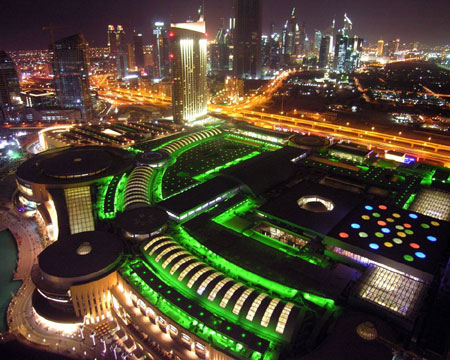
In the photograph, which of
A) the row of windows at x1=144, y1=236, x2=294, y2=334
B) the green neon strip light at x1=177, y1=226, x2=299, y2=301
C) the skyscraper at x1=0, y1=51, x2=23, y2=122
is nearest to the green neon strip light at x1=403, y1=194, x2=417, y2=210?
the green neon strip light at x1=177, y1=226, x2=299, y2=301

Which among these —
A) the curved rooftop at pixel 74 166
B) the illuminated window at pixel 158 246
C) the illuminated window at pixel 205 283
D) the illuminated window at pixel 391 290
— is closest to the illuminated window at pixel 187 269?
the illuminated window at pixel 205 283

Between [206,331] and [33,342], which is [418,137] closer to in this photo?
[206,331]

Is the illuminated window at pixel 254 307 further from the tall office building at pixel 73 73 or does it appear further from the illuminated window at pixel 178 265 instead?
the tall office building at pixel 73 73

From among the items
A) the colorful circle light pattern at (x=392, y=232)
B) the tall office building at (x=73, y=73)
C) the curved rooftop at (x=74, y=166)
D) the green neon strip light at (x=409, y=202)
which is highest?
the tall office building at (x=73, y=73)

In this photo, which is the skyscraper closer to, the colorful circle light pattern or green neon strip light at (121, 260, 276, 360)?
green neon strip light at (121, 260, 276, 360)

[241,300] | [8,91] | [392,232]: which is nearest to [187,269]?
[241,300]

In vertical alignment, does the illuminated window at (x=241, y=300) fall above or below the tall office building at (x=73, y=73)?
below

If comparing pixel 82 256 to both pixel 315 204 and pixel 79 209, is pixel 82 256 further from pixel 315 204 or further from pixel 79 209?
pixel 315 204
